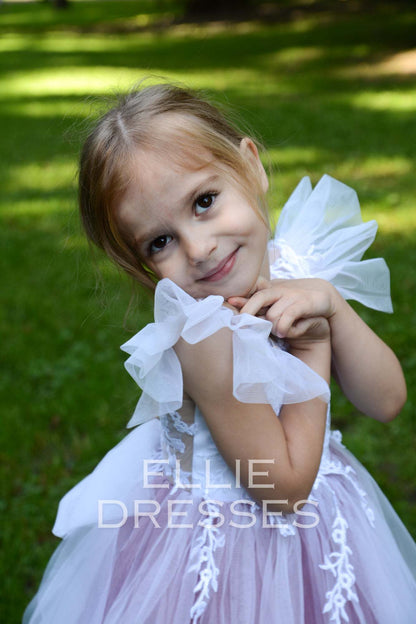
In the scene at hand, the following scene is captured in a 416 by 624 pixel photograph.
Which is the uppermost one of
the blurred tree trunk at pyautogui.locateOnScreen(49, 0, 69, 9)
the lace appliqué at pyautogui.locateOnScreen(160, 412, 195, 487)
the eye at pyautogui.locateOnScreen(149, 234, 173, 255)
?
the blurred tree trunk at pyautogui.locateOnScreen(49, 0, 69, 9)

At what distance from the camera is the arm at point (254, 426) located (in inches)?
56.4

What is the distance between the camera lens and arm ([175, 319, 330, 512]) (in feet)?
4.70

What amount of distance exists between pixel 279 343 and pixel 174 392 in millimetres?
339

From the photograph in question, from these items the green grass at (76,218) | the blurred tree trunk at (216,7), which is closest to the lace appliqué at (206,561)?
the green grass at (76,218)

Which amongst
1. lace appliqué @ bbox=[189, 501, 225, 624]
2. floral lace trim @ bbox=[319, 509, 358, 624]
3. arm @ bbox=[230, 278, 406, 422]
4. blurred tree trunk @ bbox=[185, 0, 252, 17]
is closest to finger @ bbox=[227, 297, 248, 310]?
arm @ bbox=[230, 278, 406, 422]

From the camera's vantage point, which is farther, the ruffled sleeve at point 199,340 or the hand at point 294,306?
the hand at point 294,306

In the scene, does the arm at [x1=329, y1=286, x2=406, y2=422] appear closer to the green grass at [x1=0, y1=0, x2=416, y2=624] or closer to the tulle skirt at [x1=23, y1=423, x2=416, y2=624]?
the tulle skirt at [x1=23, y1=423, x2=416, y2=624]

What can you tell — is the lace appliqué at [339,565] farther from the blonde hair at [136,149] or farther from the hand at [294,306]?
the blonde hair at [136,149]

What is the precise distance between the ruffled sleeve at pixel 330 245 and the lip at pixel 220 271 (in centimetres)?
35

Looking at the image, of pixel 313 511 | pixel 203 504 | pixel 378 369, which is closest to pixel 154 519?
pixel 203 504

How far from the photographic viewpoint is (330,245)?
1969 millimetres

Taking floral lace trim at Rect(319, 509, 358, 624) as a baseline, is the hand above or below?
above

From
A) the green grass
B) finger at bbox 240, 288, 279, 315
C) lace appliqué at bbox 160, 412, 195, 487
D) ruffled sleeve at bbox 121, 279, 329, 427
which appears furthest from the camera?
the green grass

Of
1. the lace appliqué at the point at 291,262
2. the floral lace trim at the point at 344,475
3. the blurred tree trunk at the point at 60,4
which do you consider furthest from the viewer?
the blurred tree trunk at the point at 60,4
